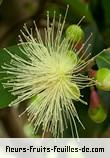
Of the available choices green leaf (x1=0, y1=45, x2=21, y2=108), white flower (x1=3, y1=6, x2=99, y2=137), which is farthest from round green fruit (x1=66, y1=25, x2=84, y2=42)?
green leaf (x1=0, y1=45, x2=21, y2=108)

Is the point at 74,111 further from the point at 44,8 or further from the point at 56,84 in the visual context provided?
the point at 44,8

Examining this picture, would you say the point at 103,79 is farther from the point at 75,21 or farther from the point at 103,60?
the point at 75,21

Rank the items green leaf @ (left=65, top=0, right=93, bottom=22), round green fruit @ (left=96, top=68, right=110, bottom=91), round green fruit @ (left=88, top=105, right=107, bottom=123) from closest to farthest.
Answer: round green fruit @ (left=96, top=68, right=110, bottom=91) < round green fruit @ (left=88, top=105, right=107, bottom=123) < green leaf @ (left=65, top=0, right=93, bottom=22)

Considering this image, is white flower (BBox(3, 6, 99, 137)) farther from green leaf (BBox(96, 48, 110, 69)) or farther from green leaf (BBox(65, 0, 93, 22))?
green leaf (BBox(65, 0, 93, 22))

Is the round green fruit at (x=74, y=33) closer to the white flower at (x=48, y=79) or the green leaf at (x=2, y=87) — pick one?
the white flower at (x=48, y=79)

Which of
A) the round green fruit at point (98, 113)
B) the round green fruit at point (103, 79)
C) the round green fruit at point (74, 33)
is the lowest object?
the round green fruit at point (98, 113)

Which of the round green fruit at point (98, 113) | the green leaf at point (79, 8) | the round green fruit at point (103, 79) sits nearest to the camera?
the round green fruit at point (103, 79)

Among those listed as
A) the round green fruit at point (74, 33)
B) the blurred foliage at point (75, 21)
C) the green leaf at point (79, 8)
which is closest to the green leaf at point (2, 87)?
the blurred foliage at point (75, 21)
